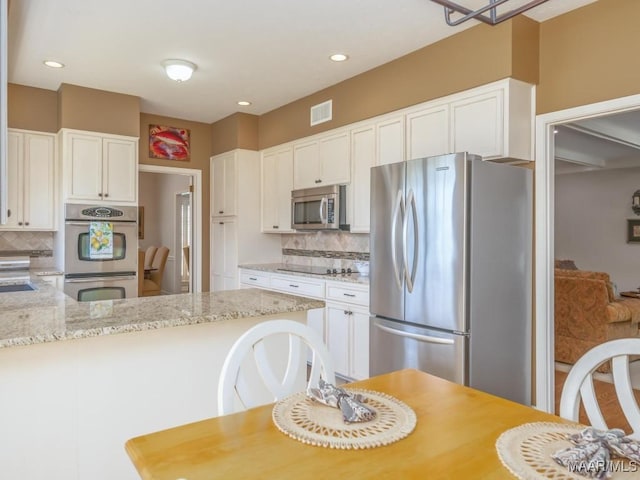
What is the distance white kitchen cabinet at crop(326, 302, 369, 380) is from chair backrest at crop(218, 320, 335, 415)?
208cm

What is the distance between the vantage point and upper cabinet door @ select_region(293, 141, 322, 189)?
14.8ft

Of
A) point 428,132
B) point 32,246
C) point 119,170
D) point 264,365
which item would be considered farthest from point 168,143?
point 264,365

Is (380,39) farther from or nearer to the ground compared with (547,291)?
farther from the ground

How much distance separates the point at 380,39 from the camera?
3.32m

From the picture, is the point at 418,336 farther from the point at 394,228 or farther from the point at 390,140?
the point at 390,140

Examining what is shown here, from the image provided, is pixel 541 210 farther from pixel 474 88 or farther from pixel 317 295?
pixel 317 295

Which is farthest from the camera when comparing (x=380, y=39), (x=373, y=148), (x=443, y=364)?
(x=373, y=148)

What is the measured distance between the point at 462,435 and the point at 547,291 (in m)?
2.19

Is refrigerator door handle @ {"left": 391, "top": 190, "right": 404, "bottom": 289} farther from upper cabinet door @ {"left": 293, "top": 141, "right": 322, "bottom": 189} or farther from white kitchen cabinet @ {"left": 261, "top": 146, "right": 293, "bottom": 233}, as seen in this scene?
white kitchen cabinet @ {"left": 261, "top": 146, "right": 293, "bottom": 233}

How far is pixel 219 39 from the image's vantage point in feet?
10.9

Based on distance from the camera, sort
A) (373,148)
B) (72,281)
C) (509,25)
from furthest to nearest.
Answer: (72,281) < (373,148) < (509,25)

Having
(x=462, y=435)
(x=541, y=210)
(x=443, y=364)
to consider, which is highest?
(x=541, y=210)

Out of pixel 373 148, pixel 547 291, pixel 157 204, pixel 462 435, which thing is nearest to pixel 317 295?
pixel 373 148

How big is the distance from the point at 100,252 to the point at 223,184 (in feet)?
5.38
